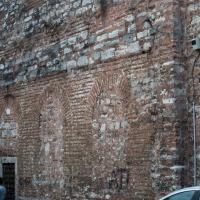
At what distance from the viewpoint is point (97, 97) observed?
13172mm

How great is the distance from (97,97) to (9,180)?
5067 millimetres

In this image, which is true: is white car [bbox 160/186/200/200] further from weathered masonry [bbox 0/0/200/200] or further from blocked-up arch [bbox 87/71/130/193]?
blocked-up arch [bbox 87/71/130/193]

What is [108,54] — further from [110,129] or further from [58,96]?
[58,96]

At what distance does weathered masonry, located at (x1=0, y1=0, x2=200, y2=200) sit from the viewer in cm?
1119

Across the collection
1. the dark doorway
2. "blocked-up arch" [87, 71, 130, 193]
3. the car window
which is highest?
"blocked-up arch" [87, 71, 130, 193]

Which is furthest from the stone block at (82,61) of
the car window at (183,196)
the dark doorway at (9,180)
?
the car window at (183,196)

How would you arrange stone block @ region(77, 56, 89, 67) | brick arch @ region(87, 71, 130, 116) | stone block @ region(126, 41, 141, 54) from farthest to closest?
stone block @ region(77, 56, 89, 67) → brick arch @ region(87, 71, 130, 116) → stone block @ region(126, 41, 141, 54)

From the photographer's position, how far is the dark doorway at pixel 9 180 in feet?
54.3

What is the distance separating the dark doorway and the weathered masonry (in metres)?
0.04

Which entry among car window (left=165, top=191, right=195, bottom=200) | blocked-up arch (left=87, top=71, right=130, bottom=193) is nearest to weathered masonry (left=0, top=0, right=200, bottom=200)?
blocked-up arch (left=87, top=71, right=130, bottom=193)

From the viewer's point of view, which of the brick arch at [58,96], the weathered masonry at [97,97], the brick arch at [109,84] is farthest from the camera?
the brick arch at [58,96]

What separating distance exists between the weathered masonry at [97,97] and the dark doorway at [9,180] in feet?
0.12

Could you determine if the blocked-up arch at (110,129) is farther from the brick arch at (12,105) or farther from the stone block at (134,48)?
the brick arch at (12,105)

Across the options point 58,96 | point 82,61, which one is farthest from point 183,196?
point 58,96
